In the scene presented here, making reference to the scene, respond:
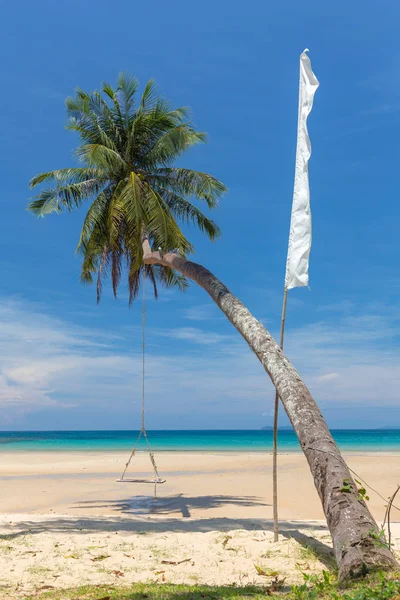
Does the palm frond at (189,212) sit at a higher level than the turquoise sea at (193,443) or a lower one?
higher

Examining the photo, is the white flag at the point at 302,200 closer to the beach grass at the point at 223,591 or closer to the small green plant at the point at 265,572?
the small green plant at the point at 265,572

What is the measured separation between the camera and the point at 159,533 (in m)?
7.18

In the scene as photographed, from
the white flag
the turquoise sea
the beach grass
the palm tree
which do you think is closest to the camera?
the beach grass

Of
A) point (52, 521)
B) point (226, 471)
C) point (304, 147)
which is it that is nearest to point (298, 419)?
point (304, 147)

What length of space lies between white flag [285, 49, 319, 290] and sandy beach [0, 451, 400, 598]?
301 cm

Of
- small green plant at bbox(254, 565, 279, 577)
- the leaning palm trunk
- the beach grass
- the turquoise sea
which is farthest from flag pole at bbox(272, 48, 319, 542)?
the turquoise sea

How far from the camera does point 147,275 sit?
1221 cm

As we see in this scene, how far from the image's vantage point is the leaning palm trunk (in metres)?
4.20

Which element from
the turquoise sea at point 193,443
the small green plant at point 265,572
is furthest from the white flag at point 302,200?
the turquoise sea at point 193,443

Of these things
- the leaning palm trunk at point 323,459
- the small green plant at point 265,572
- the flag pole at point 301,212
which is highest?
the flag pole at point 301,212

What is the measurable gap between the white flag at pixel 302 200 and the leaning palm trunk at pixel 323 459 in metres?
0.78

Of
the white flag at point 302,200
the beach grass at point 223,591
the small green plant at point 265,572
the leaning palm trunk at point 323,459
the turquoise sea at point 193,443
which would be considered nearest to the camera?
the beach grass at point 223,591

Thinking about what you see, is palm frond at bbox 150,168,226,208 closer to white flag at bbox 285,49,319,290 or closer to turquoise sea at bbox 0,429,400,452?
white flag at bbox 285,49,319,290

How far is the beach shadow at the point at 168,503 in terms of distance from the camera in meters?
9.95
